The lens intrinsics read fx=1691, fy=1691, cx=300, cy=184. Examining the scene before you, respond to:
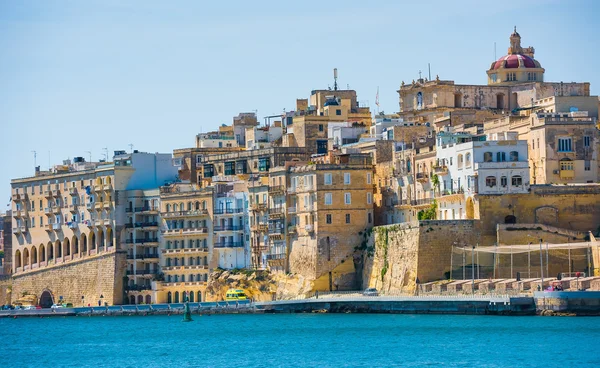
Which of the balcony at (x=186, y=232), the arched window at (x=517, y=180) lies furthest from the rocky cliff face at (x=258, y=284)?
the arched window at (x=517, y=180)

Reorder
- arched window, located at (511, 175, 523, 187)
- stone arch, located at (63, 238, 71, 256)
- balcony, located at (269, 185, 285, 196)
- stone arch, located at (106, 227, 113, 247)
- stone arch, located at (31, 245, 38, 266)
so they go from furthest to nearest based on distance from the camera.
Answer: stone arch, located at (31, 245, 38, 266) → stone arch, located at (63, 238, 71, 256) → stone arch, located at (106, 227, 113, 247) → balcony, located at (269, 185, 285, 196) → arched window, located at (511, 175, 523, 187)

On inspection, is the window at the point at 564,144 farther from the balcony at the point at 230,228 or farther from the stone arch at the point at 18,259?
the stone arch at the point at 18,259

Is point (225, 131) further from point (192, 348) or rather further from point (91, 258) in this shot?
point (192, 348)

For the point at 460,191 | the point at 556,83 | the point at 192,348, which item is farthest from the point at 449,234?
the point at 556,83

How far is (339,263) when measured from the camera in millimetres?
100625

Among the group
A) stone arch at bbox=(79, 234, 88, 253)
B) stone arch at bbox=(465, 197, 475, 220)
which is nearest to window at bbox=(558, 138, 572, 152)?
stone arch at bbox=(465, 197, 475, 220)

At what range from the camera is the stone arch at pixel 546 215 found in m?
92.8

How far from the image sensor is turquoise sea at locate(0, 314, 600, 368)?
72.3m

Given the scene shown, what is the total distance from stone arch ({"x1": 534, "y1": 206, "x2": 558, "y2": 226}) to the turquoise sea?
788cm

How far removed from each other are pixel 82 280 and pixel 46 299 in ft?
17.2

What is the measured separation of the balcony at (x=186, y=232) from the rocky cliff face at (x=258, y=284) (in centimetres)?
319

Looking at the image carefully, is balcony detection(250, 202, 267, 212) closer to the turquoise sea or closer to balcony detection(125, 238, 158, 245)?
the turquoise sea

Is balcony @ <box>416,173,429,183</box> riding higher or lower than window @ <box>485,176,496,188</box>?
higher

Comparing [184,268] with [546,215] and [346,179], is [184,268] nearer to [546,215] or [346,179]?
[346,179]
